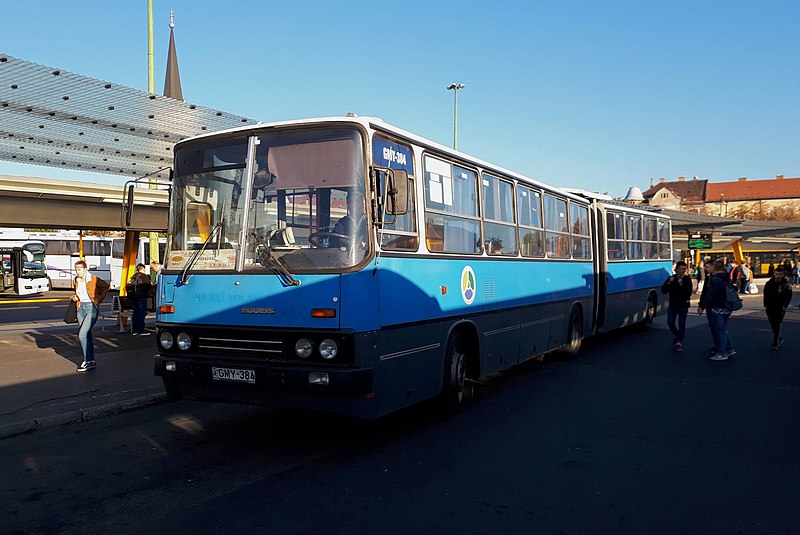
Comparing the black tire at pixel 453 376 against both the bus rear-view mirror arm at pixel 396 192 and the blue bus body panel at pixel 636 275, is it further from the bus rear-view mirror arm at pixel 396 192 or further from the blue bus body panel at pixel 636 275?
the blue bus body panel at pixel 636 275

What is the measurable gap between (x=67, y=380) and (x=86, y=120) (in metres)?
4.28

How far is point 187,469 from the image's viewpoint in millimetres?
6227

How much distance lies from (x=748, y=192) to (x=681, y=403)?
162134 mm

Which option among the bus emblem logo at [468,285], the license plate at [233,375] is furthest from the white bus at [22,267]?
the license plate at [233,375]

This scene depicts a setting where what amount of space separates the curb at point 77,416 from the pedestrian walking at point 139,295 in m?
7.48

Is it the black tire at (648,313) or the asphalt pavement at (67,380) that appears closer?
the asphalt pavement at (67,380)

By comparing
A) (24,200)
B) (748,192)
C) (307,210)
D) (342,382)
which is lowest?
(342,382)

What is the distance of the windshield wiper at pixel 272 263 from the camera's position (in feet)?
21.1

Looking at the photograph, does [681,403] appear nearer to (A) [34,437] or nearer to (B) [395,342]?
(B) [395,342]

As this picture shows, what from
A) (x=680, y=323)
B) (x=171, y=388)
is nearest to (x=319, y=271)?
(x=171, y=388)

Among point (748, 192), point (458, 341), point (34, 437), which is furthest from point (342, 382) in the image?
point (748, 192)

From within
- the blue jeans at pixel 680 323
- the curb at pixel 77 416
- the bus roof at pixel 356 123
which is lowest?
the curb at pixel 77 416

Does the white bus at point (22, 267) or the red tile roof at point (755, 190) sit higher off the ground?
the red tile roof at point (755, 190)

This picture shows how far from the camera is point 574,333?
13.2m
